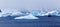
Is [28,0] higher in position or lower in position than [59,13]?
higher

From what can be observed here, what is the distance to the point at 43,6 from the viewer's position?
75.7 inches

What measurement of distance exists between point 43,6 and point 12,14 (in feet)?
2.02

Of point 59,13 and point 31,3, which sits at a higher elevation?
point 31,3

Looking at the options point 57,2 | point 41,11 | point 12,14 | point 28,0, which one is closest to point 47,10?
point 41,11

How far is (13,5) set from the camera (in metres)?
1.95

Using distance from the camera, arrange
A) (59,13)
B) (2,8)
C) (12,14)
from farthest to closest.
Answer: (2,8)
(59,13)
(12,14)

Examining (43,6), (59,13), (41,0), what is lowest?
(59,13)

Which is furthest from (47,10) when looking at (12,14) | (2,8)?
(2,8)

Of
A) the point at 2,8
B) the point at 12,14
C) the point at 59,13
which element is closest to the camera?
the point at 12,14

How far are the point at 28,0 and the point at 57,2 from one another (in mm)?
551

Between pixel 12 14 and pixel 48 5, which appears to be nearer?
pixel 12 14

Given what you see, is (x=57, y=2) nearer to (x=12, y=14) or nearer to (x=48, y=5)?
(x=48, y=5)

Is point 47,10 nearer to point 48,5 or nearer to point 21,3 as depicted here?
point 48,5

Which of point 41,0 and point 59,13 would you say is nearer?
point 59,13
